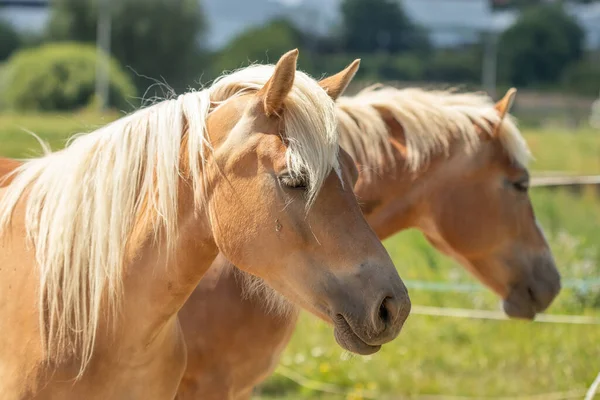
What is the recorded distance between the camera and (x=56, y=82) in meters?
29.9

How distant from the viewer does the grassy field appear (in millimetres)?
5520

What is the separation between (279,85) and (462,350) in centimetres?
458

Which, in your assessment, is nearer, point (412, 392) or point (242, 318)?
point (242, 318)

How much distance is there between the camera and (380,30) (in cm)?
4319

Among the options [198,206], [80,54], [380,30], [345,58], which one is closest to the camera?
[198,206]

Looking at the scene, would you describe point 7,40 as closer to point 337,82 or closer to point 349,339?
point 337,82

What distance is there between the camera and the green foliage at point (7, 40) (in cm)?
4928

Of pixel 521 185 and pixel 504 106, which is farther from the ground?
pixel 504 106

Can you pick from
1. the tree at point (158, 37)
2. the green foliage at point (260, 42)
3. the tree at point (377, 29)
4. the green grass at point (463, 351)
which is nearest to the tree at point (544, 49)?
the tree at point (377, 29)

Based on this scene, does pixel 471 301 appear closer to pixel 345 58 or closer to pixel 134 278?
pixel 134 278

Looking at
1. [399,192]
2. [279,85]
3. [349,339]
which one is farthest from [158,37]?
[349,339]

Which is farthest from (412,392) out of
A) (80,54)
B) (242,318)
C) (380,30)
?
(380,30)

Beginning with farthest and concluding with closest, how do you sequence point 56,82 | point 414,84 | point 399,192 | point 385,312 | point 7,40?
point 7,40, point 414,84, point 56,82, point 399,192, point 385,312

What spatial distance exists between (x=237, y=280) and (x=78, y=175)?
36.7 inches
